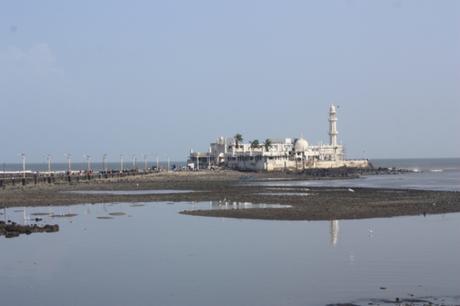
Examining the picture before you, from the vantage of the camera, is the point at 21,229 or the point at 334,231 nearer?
the point at 334,231

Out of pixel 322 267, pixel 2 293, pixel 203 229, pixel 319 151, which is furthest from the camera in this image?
pixel 319 151

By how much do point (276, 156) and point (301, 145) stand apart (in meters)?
7.96

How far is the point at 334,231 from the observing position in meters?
33.6

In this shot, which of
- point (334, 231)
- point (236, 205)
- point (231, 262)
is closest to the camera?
point (231, 262)

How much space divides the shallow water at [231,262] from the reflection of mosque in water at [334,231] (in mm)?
51

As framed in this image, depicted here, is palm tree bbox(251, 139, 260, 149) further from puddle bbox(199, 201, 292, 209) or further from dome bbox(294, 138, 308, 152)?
puddle bbox(199, 201, 292, 209)

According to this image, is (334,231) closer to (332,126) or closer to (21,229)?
(21,229)

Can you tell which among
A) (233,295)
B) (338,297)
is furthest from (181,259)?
(338,297)

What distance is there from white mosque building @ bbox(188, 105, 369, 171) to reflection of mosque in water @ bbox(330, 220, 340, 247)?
113668mm

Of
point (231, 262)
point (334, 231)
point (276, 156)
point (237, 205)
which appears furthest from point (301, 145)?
point (231, 262)

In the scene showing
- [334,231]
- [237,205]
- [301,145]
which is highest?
[301,145]

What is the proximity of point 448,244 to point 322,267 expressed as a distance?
759 cm

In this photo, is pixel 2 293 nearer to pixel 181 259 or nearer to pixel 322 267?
pixel 181 259

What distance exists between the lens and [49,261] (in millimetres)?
25297
